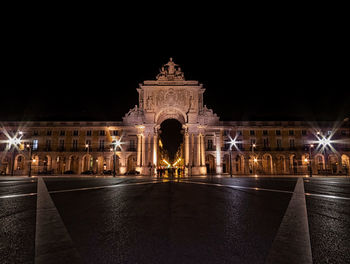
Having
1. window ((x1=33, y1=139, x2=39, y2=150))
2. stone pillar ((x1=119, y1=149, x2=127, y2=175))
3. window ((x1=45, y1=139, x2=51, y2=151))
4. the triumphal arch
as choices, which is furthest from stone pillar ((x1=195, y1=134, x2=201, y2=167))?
window ((x1=33, y1=139, x2=39, y2=150))

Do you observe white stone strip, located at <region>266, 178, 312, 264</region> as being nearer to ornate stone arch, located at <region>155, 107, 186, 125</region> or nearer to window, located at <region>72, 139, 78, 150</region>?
ornate stone arch, located at <region>155, 107, 186, 125</region>

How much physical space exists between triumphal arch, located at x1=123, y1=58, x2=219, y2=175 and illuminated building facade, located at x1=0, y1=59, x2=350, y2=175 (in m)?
0.22

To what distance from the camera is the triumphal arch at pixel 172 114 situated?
4328 cm

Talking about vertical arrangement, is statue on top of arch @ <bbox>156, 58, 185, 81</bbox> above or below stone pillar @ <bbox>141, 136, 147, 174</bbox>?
above

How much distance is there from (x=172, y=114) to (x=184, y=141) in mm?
6972

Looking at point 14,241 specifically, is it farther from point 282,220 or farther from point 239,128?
point 239,128

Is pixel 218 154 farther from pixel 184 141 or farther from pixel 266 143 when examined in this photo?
pixel 266 143

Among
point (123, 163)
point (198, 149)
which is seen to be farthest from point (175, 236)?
point (123, 163)

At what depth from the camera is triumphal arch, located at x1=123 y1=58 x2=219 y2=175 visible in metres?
43.3

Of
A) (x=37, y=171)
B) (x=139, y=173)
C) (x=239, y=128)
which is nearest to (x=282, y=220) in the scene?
(x=139, y=173)

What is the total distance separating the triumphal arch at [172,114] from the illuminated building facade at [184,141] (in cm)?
22

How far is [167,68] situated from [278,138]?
3174 centimetres

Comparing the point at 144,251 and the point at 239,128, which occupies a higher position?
the point at 239,128

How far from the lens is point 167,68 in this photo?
4875cm
